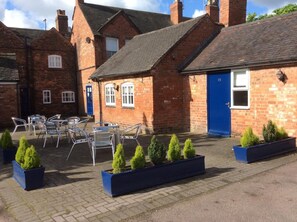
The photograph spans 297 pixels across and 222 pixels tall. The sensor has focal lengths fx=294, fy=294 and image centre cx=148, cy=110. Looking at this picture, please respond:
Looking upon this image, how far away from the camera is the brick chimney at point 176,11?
30.0 m

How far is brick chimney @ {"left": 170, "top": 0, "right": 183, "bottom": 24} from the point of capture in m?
30.0

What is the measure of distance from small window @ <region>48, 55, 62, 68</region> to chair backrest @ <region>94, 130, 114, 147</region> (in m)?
18.3

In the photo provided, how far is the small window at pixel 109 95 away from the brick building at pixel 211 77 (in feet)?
0.19

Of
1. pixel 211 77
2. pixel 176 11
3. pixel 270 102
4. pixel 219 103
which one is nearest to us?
pixel 270 102

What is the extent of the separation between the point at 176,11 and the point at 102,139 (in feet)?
80.9

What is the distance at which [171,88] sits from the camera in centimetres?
1384

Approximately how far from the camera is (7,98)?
1797 centimetres

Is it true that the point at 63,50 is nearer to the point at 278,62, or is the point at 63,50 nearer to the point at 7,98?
the point at 7,98

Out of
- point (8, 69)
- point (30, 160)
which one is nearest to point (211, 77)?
point (30, 160)

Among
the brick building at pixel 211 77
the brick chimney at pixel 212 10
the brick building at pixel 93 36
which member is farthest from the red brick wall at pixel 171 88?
the brick building at pixel 93 36

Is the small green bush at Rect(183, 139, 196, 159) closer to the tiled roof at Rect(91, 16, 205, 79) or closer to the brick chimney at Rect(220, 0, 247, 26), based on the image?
the tiled roof at Rect(91, 16, 205, 79)

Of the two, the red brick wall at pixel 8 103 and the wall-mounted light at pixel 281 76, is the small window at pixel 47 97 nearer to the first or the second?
the red brick wall at pixel 8 103

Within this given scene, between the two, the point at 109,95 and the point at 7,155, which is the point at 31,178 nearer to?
the point at 7,155

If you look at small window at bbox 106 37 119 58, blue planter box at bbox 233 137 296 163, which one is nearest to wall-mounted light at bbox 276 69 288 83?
blue planter box at bbox 233 137 296 163
